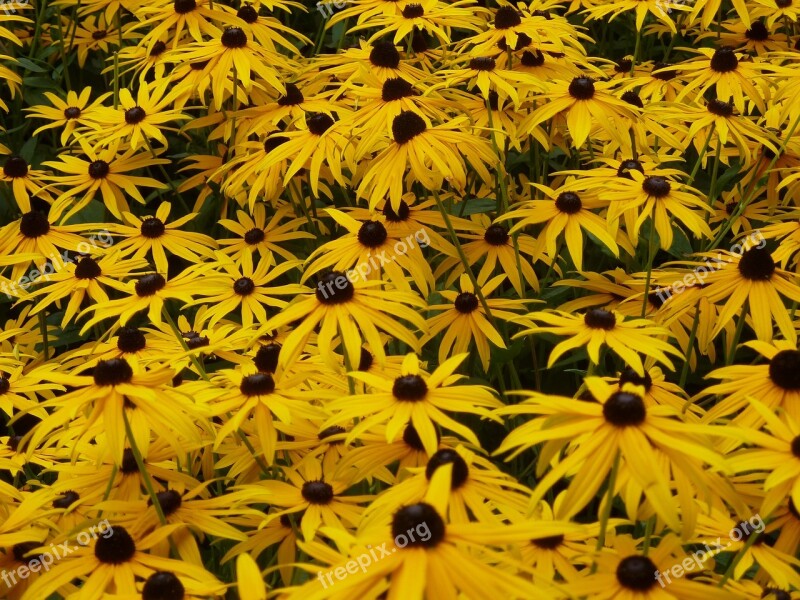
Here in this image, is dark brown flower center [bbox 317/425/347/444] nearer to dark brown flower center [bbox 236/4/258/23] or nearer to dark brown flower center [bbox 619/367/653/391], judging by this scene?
dark brown flower center [bbox 619/367/653/391]

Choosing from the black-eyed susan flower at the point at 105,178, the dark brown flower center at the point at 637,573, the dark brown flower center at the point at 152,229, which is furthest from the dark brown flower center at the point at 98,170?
the dark brown flower center at the point at 637,573

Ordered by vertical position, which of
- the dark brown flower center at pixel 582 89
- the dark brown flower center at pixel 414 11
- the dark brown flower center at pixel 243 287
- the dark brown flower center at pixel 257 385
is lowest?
the dark brown flower center at pixel 243 287

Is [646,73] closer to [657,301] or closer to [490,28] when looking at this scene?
[490,28]

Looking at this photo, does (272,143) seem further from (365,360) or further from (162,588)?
(162,588)

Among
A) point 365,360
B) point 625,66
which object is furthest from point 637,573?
point 625,66

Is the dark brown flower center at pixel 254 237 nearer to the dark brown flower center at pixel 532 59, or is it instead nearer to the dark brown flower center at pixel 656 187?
the dark brown flower center at pixel 532 59

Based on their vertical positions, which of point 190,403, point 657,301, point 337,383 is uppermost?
point 190,403

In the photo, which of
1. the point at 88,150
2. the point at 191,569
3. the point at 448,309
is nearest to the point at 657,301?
the point at 448,309

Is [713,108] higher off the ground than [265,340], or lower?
higher

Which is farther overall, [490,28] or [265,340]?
[490,28]
